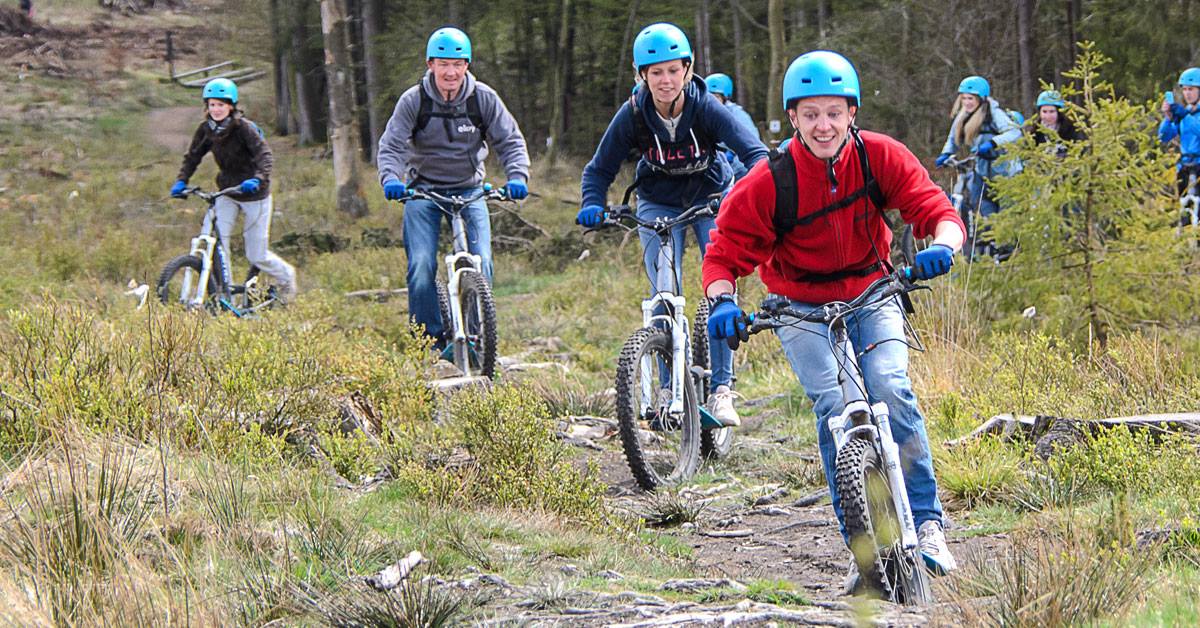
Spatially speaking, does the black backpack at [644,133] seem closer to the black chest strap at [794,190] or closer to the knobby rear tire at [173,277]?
the black chest strap at [794,190]

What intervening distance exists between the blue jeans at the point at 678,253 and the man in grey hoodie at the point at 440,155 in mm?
1925

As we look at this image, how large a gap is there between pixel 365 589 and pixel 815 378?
71.0 inches

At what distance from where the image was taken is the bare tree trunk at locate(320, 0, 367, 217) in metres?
23.0

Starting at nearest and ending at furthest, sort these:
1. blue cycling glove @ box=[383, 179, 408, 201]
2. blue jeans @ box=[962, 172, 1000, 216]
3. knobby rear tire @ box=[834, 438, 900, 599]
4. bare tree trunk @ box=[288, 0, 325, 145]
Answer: knobby rear tire @ box=[834, 438, 900, 599] < blue cycling glove @ box=[383, 179, 408, 201] < blue jeans @ box=[962, 172, 1000, 216] < bare tree trunk @ box=[288, 0, 325, 145]

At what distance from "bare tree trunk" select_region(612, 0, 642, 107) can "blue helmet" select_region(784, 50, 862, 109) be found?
28456mm

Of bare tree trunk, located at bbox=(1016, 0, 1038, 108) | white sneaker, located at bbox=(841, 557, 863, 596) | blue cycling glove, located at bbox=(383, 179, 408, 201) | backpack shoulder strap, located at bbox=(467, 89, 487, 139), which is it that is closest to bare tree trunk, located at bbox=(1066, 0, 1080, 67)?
bare tree trunk, located at bbox=(1016, 0, 1038, 108)

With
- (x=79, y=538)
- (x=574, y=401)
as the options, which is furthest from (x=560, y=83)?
(x=79, y=538)

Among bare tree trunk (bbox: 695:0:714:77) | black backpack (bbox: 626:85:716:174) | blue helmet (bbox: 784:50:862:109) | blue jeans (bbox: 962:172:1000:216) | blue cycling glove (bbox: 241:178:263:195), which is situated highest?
bare tree trunk (bbox: 695:0:714:77)

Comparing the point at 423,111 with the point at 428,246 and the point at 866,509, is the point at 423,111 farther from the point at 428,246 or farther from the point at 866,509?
the point at 866,509

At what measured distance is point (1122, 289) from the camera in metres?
8.99

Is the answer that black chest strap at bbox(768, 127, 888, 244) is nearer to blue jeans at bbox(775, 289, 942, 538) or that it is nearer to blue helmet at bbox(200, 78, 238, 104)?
blue jeans at bbox(775, 289, 942, 538)

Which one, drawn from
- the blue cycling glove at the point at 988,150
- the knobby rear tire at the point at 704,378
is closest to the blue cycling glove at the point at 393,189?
the knobby rear tire at the point at 704,378

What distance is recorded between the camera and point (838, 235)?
15.7 ft

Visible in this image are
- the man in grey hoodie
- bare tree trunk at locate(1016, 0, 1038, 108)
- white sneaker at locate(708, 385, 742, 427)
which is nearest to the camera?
white sneaker at locate(708, 385, 742, 427)
